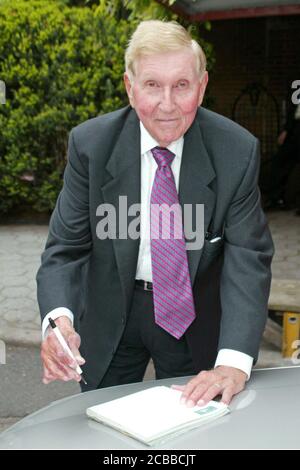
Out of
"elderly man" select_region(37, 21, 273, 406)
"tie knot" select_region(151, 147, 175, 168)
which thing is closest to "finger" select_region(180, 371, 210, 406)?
"elderly man" select_region(37, 21, 273, 406)

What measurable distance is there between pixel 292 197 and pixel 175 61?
343 inches

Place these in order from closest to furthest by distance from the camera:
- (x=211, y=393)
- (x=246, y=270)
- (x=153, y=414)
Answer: (x=153, y=414) < (x=211, y=393) < (x=246, y=270)

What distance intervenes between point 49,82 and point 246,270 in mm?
6777

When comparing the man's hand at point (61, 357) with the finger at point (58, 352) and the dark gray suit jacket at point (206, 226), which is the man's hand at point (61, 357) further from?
the dark gray suit jacket at point (206, 226)

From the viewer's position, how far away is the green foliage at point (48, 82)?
836cm

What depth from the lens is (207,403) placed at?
6.12ft

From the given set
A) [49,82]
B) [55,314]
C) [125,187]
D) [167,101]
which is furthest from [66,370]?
[49,82]

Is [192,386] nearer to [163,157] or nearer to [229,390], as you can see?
[229,390]

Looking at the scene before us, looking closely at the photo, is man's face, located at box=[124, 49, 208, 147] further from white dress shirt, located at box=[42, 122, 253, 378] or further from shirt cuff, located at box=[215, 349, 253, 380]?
A: shirt cuff, located at box=[215, 349, 253, 380]

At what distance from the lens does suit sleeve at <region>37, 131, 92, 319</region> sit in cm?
229

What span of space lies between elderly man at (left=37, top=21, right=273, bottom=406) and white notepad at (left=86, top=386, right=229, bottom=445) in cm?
22

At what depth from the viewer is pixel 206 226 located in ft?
7.44

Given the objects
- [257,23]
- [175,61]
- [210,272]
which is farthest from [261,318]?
[257,23]

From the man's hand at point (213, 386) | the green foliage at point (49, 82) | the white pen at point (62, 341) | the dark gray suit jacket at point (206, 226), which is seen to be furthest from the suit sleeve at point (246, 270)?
the green foliage at point (49, 82)
